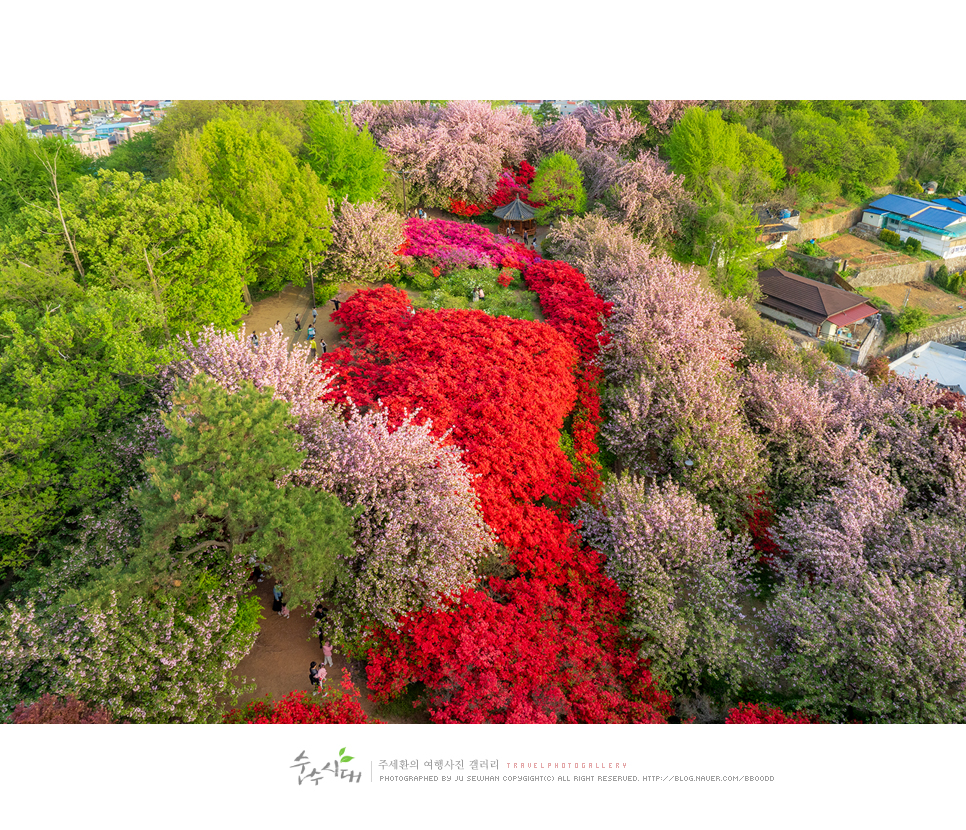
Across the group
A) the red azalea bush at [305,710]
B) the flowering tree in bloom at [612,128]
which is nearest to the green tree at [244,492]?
the red azalea bush at [305,710]

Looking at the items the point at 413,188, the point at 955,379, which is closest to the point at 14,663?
the point at 413,188

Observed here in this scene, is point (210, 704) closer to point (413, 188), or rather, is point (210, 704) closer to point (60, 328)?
point (60, 328)

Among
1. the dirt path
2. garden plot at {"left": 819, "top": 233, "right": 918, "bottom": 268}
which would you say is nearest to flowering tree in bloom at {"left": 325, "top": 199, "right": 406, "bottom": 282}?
the dirt path

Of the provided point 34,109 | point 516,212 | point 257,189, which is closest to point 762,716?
point 257,189

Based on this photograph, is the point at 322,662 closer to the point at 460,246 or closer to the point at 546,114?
the point at 460,246

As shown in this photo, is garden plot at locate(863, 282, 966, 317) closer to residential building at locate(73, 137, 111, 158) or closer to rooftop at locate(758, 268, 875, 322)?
rooftop at locate(758, 268, 875, 322)

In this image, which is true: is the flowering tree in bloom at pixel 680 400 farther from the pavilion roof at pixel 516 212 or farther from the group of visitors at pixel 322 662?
the pavilion roof at pixel 516 212
